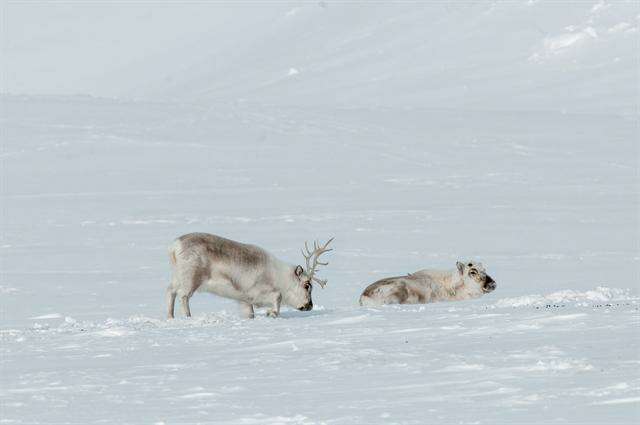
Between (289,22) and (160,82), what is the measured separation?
10.6m

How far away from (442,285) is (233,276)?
134 inches

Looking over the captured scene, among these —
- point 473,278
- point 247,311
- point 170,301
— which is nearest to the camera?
point 170,301

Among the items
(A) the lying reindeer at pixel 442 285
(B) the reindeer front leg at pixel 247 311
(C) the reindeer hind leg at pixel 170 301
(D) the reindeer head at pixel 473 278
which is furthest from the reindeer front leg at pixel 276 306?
(D) the reindeer head at pixel 473 278

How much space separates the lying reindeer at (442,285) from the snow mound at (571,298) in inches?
56.9

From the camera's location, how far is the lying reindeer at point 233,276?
532 inches

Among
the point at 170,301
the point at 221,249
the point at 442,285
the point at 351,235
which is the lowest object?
the point at 170,301

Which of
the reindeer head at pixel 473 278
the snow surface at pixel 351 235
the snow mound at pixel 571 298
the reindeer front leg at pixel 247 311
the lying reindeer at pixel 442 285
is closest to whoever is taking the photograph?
the snow surface at pixel 351 235

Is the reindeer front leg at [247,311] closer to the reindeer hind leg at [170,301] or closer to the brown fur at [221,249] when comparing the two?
the brown fur at [221,249]

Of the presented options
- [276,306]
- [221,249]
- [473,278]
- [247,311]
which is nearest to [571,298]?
[473,278]

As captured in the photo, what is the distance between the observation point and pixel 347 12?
3740 inches

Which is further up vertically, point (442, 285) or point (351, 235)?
point (351, 235)

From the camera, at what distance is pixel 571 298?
1452 cm

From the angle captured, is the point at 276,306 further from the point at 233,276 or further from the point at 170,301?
the point at 170,301

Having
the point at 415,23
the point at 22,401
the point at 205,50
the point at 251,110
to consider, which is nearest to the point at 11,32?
the point at 205,50
